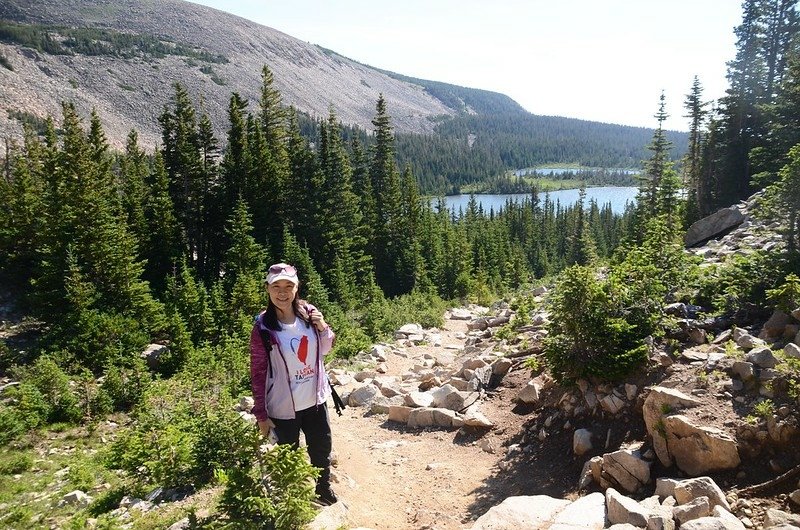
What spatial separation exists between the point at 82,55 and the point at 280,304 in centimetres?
19564

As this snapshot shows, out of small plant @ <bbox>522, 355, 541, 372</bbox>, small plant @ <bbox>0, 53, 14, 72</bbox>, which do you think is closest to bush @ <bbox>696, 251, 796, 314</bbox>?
small plant @ <bbox>522, 355, 541, 372</bbox>

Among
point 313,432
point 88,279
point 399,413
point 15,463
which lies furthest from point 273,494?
point 88,279

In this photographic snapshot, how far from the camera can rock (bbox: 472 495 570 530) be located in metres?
5.54

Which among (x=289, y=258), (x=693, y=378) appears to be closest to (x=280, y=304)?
(x=693, y=378)

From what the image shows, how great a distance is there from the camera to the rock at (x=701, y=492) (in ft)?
16.6

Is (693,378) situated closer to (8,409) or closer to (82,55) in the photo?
(8,409)

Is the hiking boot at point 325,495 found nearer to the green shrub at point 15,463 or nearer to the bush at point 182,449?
the bush at point 182,449

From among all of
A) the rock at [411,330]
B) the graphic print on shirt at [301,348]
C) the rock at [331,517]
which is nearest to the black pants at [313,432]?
the rock at [331,517]

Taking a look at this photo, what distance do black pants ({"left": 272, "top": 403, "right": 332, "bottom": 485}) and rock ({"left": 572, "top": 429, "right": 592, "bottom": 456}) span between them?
3964mm

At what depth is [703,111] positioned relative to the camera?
40156 millimetres

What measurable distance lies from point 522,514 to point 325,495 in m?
2.43

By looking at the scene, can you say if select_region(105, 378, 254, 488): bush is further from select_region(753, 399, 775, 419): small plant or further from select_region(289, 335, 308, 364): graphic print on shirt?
select_region(753, 399, 775, 419): small plant

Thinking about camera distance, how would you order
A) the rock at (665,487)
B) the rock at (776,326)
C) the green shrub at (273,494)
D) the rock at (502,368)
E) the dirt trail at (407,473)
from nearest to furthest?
the green shrub at (273,494)
the rock at (665,487)
the dirt trail at (407,473)
the rock at (776,326)
the rock at (502,368)

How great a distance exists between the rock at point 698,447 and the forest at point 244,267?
155 centimetres
